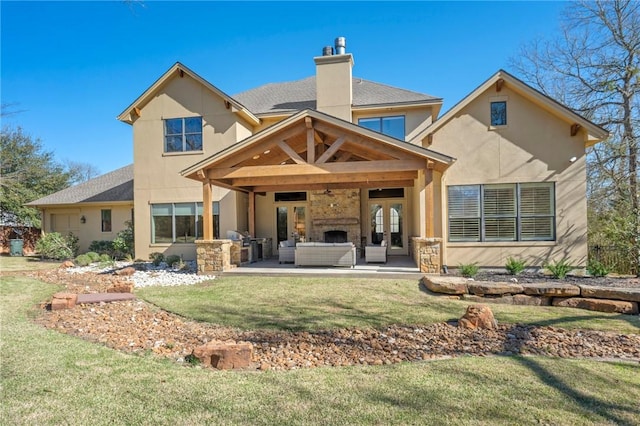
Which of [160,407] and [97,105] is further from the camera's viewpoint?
[97,105]

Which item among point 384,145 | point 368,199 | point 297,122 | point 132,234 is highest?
point 297,122

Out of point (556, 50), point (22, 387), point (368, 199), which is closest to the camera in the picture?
point (22, 387)

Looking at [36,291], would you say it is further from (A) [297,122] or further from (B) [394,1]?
(B) [394,1]

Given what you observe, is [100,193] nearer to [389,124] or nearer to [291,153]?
[291,153]

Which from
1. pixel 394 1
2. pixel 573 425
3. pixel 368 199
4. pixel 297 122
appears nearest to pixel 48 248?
pixel 297 122

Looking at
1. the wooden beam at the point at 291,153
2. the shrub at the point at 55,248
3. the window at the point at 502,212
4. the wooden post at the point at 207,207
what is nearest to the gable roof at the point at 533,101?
the window at the point at 502,212

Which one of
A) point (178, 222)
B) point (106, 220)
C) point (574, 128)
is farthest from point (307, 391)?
point (106, 220)

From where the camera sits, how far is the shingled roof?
555 inches

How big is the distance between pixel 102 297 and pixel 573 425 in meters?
8.38

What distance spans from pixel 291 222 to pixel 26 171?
891 inches

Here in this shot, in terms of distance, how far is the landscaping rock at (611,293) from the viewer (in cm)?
690

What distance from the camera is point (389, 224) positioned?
14.5 m

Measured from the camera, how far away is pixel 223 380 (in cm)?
362

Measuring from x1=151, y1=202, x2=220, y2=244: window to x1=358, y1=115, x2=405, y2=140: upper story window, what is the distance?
7351mm
